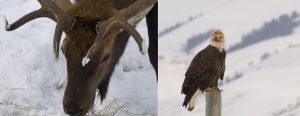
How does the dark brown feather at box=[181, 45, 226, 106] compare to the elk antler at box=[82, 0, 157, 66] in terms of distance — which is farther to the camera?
the elk antler at box=[82, 0, 157, 66]

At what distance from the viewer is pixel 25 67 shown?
25.7 feet

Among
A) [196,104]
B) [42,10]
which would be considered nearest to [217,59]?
[196,104]

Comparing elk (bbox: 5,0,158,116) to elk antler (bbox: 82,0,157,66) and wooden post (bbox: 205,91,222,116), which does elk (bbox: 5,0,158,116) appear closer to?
elk antler (bbox: 82,0,157,66)

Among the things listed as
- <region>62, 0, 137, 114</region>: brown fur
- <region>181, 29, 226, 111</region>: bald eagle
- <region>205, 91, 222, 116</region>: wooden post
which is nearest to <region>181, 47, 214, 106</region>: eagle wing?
<region>181, 29, 226, 111</region>: bald eagle

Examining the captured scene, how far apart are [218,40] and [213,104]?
0.61 meters

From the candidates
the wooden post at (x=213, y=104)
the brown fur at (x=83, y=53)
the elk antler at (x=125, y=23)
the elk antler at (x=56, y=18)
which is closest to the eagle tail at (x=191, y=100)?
the wooden post at (x=213, y=104)

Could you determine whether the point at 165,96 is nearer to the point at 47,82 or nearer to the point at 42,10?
the point at 42,10

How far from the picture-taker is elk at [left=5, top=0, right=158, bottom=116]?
504cm

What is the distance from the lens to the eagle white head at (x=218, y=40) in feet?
14.4

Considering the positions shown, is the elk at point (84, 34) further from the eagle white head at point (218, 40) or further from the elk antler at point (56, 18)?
the eagle white head at point (218, 40)

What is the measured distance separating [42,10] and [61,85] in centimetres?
240

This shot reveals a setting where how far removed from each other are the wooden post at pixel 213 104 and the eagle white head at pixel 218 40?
0.48 meters

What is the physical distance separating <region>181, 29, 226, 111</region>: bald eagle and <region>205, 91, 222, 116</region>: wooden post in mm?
337

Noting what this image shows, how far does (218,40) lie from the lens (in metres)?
4.46
